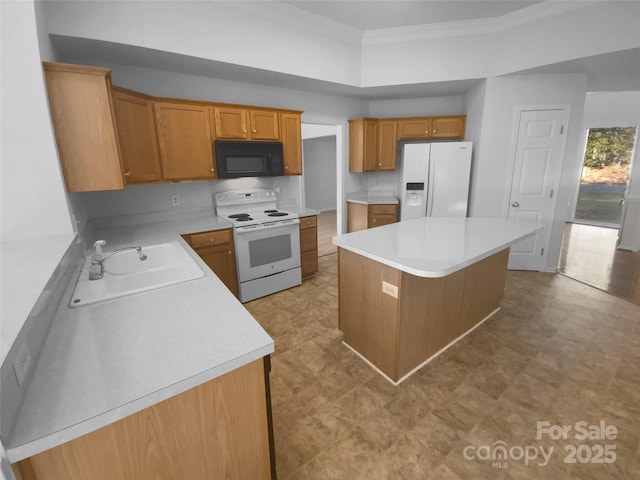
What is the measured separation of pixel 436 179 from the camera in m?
4.18

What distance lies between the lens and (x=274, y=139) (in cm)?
342

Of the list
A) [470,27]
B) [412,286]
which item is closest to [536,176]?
[470,27]

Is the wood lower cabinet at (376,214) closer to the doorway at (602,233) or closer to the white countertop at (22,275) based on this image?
the doorway at (602,233)

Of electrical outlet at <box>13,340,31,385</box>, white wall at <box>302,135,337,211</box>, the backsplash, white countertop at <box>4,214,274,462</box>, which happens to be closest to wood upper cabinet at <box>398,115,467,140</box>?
the backsplash

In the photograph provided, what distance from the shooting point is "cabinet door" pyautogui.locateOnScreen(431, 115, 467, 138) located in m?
4.34

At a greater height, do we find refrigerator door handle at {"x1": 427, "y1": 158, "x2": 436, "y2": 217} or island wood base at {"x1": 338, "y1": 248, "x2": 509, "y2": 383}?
refrigerator door handle at {"x1": 427, "y1": 158, "x2": 436, "y2": 217}

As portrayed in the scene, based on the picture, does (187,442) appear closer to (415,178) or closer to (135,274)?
(135,274)

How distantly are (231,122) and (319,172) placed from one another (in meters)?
5.50

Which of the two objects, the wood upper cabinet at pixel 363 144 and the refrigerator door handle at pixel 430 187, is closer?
the refrigerator door handle at pixel 430 187

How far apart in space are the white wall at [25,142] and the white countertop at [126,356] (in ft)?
2.14

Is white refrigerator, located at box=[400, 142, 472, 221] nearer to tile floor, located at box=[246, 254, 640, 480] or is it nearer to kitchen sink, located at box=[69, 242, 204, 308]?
tile floor, located at box=[246, 254, 640, 480]

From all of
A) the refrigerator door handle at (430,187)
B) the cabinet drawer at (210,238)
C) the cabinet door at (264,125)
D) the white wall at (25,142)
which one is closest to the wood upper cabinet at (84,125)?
the white wall at (25,142)

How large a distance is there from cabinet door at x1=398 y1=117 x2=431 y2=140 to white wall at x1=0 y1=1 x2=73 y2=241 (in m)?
4.17

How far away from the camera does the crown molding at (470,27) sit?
118 inches
